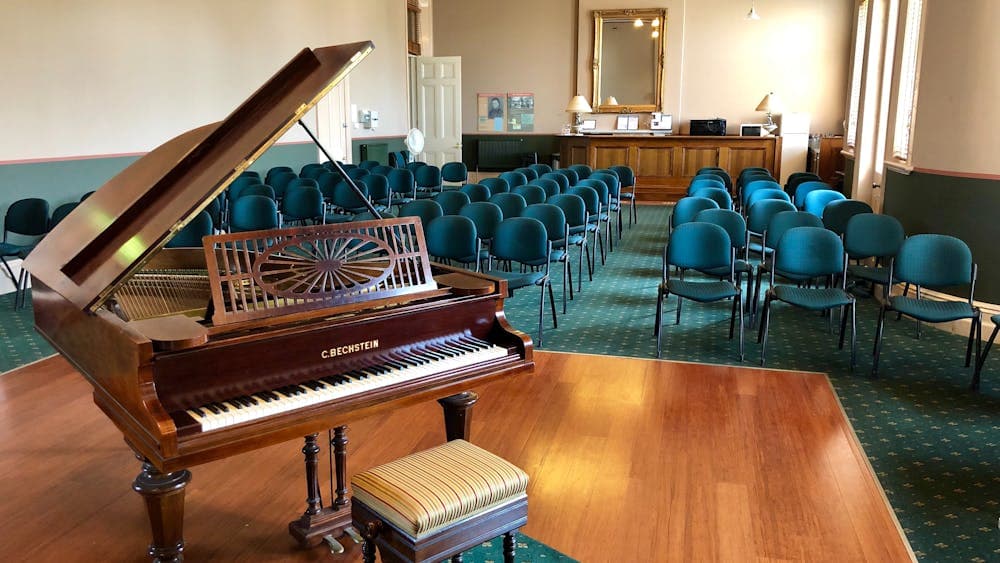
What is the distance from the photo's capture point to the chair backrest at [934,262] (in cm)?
511

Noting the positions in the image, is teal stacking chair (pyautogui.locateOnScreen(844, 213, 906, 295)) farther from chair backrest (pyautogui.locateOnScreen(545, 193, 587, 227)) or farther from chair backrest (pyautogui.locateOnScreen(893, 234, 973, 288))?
chair backrest (pyautogui.locateOnScreen(545, 193, 587, 227))

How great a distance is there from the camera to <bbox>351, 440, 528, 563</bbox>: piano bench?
204 centimetres

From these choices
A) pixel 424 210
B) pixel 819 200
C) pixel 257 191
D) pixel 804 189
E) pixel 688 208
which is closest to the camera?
pixel 424 210

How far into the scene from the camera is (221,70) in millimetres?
10078

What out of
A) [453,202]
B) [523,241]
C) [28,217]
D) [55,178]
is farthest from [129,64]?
[523,241]

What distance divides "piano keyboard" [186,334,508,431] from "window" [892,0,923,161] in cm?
684

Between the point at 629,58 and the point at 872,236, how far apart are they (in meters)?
10.3

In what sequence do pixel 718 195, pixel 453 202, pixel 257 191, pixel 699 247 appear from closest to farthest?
pixel 699 247
pixel 453 202
pixel 257 191
pixel 718 195

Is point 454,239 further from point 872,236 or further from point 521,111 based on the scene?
point 521,111

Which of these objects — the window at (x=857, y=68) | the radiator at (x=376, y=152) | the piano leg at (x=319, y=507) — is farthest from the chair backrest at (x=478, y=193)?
the window at (x=857, y=68)

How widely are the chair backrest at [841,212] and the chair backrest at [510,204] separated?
2.74 metres

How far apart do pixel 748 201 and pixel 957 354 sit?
12.1 feet

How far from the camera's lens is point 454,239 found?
5902 millimetres

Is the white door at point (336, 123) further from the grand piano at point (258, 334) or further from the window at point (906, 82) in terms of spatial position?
the grand piano at point (258, 334)
